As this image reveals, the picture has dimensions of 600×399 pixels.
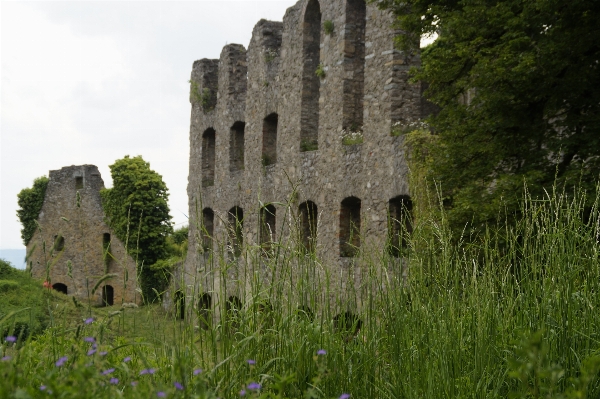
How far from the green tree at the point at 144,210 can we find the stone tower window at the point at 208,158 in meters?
3.39

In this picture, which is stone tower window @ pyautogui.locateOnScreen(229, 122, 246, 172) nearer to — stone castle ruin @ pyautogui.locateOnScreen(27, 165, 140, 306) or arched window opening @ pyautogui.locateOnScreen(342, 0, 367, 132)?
arched window opening @ pyautogui.locateOnScreen(342, 0, 367, 132)

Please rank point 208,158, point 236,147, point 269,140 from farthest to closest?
point 208,158 < point 236,147 < point 269,140

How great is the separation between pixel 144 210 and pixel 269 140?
7.13m

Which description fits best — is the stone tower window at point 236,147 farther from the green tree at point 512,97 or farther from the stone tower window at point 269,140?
the green tree at point 512,97

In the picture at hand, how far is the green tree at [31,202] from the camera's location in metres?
25.0

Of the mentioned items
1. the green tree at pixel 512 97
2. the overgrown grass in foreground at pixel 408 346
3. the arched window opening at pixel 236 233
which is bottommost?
the overgrown grass in foreground at pixel 408 346

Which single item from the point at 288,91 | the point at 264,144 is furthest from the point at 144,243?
the point at 288,91

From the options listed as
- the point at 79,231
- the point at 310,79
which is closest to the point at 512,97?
the point at 310,79

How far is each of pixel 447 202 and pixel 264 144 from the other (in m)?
6.67

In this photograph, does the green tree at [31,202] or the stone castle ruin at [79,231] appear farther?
the green tree at [31,202]

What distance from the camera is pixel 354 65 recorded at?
479 inches

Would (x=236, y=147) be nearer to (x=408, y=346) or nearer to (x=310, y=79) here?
(x=310, y=79)

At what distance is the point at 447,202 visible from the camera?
8.71m

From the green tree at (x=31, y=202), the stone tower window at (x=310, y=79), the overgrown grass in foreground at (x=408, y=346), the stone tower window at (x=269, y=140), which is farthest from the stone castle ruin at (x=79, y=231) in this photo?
the overgrown grass in foreground at (x=408, y=346)
